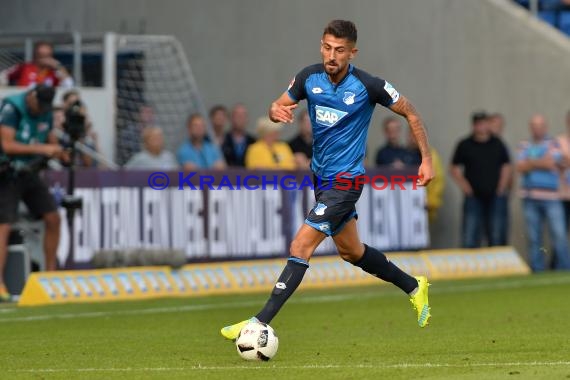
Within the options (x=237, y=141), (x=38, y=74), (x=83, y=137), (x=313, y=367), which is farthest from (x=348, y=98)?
(x=237, y=141)

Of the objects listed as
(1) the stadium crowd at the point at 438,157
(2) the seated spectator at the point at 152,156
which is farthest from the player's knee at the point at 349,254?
(2) the seated spectator at the point at 152,156

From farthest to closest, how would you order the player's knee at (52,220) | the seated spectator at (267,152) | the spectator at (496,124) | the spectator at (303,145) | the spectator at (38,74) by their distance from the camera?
1. the spectator at (496,124)
2. the spectator at (303,145)
3. the seated spectator at (267,152)
4. the spectator at (38,74)
5. the player's knee at (52,220)

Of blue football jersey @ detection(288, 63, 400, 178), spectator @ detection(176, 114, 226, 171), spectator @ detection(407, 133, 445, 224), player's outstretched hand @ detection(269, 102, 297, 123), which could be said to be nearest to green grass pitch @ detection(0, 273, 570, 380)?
blue football jersey @ detection(288, 63, 400, 178)

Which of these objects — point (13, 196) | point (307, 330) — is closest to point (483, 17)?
point (13, 196)

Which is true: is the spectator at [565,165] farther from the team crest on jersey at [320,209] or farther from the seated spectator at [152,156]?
the team crest on jersey at [320,209]

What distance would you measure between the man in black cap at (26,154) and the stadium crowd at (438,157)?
1042 millimetres

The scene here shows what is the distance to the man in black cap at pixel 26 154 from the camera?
15828 millimetres

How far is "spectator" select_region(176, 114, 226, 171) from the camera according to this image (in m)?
19.4

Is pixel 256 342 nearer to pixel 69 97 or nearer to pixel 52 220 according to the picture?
pixel 52 220

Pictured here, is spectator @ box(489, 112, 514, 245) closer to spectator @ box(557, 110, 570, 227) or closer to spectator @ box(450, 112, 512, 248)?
spectator @ box(450, 112, 512, 248)

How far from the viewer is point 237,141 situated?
67.8 ft

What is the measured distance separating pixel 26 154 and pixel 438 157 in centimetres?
855

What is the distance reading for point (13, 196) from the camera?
16031 mm

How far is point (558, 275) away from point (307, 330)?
829 cm
